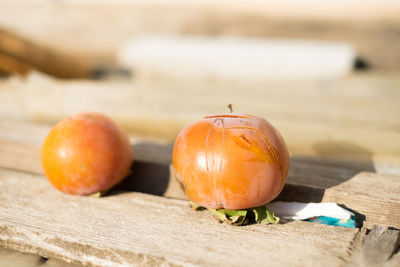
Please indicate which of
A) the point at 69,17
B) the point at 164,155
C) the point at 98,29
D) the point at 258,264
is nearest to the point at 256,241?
the point at 258,264

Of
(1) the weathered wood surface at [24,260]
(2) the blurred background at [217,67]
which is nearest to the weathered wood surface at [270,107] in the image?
(2) the blurred background at [217,67]

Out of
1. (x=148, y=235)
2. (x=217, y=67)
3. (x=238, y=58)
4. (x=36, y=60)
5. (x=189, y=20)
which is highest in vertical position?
(x=189, y=20)

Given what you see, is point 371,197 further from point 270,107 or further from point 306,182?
point 270,107

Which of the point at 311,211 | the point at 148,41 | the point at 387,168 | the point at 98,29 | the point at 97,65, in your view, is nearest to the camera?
the point at 311,211

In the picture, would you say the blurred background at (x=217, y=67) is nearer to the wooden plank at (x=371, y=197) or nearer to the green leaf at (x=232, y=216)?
the wooden plank at (x=371, y=197)

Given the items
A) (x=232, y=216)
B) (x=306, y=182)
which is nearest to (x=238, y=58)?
(x=306, y=182)

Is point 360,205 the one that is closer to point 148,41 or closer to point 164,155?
point 164,155
